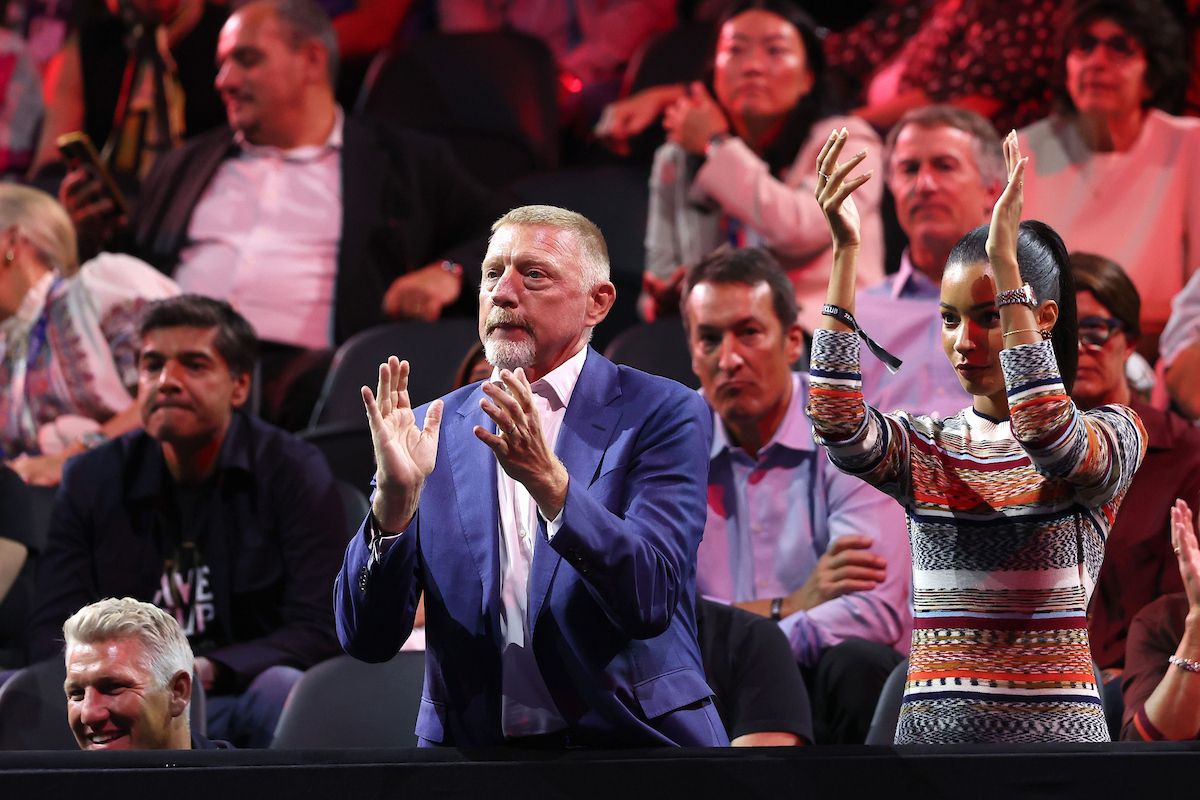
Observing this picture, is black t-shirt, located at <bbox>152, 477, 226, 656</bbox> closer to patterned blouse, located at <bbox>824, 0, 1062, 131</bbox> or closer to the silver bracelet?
the silver bracelet

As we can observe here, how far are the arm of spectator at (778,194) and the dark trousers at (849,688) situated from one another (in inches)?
49.0

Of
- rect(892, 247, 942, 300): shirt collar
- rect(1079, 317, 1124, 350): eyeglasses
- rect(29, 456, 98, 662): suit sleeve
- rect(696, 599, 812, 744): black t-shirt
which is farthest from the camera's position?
rect(892, 247, 942, 300): shirt collar

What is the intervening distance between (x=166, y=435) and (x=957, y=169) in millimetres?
1581

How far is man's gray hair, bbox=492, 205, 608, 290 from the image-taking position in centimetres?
179

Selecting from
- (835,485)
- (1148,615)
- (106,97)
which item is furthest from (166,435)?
(106,97)

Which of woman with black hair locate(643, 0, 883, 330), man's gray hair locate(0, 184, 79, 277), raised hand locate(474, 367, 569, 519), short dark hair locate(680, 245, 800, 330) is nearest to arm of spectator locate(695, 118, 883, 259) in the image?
woman with black hair locate(643, 0, 883, 330)

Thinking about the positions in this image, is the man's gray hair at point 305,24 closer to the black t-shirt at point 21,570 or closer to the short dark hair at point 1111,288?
the black t-shirt at point 21,570

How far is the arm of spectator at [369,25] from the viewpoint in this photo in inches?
205

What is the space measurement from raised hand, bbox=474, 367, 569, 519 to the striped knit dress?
0.31 metres

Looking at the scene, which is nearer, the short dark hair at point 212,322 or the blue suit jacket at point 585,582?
the blue suit jacket at point 585,582

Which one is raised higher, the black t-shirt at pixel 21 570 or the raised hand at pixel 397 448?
the raised hand at pixel 397 448

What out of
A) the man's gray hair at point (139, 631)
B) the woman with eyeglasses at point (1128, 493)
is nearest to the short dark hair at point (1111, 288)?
the woman with eyeglasses at point (1128, 493)

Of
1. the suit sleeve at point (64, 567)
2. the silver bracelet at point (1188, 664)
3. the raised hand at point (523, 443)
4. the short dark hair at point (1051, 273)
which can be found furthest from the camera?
the suit sleeve at point (64, 567)

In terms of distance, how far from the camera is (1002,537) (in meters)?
1.74
